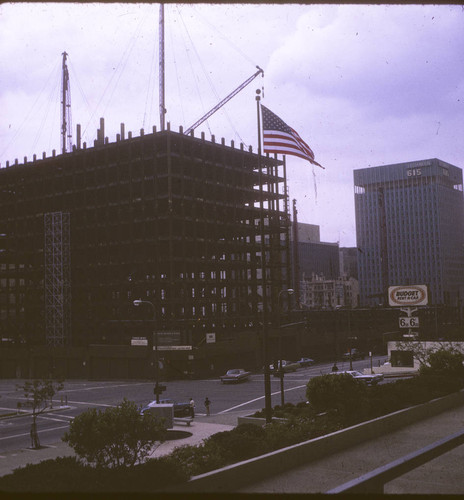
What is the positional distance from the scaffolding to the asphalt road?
742 inches

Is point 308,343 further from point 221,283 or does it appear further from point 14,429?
point 14,429

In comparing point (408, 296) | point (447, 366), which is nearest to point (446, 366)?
point (447, 366)

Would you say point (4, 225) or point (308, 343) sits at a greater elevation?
point (4, 225)

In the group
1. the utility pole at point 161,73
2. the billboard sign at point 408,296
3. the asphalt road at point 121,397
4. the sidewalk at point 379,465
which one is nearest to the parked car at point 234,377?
the asphalt road at point 121,397

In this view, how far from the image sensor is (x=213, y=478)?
43.9 feet

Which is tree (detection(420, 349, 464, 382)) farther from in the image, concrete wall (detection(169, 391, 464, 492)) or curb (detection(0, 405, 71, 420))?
curb (detection(0, 405, 71, 420))

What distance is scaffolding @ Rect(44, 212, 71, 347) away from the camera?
96750 millimetres

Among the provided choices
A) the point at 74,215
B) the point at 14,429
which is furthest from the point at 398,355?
the point at 74,215

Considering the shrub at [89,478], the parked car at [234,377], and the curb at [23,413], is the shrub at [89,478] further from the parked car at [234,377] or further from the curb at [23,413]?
the parked car at [234,377]

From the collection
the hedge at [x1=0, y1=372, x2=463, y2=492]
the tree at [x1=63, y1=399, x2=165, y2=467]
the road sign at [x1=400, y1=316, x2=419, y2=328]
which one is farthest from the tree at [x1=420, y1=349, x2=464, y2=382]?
the tree at [x1=63, y1=399, x2=165, y2=467]

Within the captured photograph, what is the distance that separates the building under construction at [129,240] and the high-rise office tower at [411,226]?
79.2ft

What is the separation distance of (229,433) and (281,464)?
2.94 metres

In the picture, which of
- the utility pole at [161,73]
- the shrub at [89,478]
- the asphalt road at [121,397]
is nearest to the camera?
the shrub at [89,478]

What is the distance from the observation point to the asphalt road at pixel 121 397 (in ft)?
127
